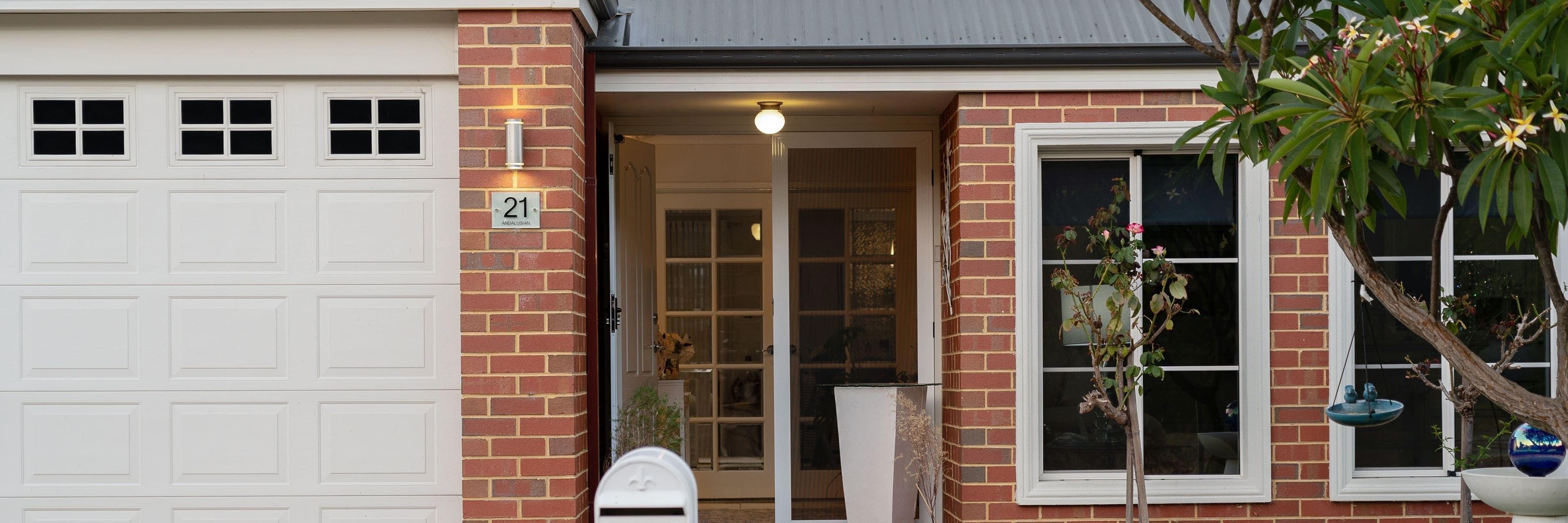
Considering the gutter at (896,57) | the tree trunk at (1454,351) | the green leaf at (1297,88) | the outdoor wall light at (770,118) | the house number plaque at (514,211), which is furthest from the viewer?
the outdoor wall light at (770,118)

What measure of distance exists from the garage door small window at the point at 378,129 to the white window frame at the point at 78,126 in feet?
2.53

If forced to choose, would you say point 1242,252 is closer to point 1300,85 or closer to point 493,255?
point 1300,85

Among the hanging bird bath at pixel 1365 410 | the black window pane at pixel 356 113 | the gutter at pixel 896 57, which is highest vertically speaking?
the gutter at pixel 896 57

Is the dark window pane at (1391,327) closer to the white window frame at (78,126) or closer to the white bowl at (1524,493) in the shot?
the white bowl at (1524,493)

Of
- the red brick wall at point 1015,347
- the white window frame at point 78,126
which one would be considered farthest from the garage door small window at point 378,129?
the red brick wall at point 1015,347

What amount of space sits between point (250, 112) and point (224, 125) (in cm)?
11

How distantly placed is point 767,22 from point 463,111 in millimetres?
1412

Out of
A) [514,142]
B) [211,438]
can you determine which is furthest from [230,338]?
[514,142]

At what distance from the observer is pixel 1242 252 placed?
16.7 ft

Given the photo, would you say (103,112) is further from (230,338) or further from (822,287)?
(822,287)

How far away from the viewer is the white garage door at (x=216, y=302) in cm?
468

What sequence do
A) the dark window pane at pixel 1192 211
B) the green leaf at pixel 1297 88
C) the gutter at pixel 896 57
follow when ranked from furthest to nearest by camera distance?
the dark window pane at pixel 1192 211 < the gutter at pixel 896 57 < the green leaf at pixel 1297 88

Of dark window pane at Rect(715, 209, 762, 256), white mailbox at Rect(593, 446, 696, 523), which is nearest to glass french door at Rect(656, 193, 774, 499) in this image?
dark window pane at Rect(715, 209, 762, 256)

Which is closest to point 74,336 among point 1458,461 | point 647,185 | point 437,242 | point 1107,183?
point 437,242
